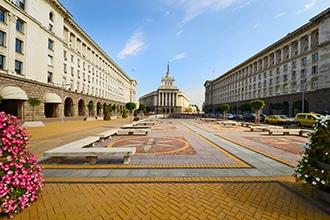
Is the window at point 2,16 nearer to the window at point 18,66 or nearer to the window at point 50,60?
the window at point 18,66

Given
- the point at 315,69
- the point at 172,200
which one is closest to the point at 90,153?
the point at 172,200

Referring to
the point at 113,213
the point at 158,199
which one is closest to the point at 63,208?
the point at 113,213

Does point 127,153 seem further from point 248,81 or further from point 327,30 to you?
point 248,81

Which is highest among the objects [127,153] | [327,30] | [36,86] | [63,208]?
[327,30]

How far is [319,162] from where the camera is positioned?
3465mm

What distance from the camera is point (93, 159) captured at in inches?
237

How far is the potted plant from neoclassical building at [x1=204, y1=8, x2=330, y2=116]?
40450mm

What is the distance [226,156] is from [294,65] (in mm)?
49873

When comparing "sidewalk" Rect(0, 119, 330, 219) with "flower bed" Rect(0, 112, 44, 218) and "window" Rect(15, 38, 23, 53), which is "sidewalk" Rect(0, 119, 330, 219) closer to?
"flower bed" Rect(0, 112, 44, 218)

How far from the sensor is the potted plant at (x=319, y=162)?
3346mm

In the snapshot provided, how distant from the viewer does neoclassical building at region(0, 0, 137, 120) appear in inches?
851

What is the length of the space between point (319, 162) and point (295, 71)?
167 feet

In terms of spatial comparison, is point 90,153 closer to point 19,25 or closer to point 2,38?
point 2,38

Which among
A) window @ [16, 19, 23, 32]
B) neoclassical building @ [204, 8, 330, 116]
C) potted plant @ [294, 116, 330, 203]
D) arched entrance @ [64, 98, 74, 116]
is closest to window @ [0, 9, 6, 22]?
window @ [16, 19, 23, 32]
